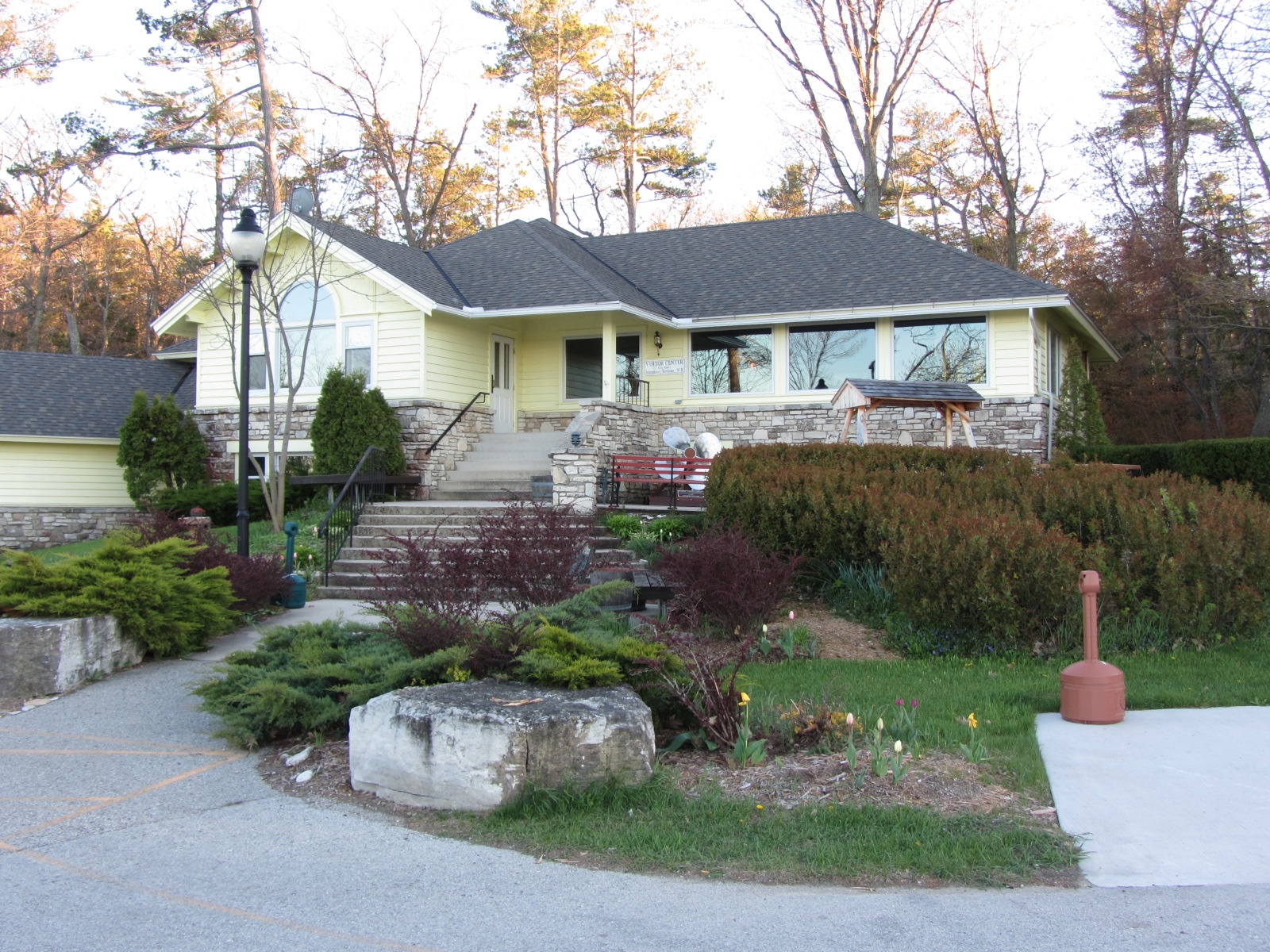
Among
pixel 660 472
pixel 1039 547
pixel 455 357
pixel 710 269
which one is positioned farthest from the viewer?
pixel 710 269

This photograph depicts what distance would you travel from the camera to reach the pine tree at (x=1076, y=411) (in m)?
20.3

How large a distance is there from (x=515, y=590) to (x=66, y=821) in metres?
3.75

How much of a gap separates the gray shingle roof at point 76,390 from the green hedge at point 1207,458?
1912cm

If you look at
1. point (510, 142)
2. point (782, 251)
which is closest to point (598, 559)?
point (782, 251)

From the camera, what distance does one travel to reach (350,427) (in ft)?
58.6

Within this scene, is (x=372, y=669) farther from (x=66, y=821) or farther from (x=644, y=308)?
(x=644, y=308)

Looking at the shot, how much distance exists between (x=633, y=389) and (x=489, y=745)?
51.3ft

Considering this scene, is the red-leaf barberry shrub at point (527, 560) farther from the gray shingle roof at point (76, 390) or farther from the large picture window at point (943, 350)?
the gray shingle roof at point (76, 390)

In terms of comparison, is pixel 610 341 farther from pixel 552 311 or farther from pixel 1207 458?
pixel 1207 458

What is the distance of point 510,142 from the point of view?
119ft

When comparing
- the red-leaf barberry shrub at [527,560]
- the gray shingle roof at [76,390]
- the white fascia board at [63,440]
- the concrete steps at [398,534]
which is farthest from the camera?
the gray shingle roof at [76,390]

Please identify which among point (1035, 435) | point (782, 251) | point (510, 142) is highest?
point (510, 142)

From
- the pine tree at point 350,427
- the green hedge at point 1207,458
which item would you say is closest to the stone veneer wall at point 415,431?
the pine tree at point 350,427

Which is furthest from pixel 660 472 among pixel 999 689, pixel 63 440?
pixel 63 440
